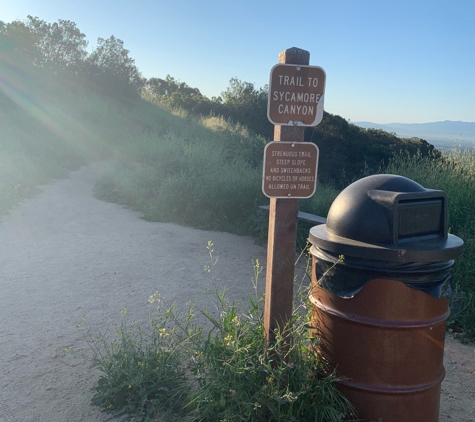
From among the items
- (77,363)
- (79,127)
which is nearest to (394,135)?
(79,127)

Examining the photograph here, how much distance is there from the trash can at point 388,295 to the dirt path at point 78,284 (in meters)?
1.00

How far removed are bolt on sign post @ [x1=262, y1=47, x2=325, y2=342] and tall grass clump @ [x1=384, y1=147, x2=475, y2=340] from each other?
2823 millimetres

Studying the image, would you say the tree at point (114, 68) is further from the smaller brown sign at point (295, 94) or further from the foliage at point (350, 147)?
the smaller brown sign at point (295, 94)

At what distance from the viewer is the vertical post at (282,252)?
2.67m

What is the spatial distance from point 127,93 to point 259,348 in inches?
990

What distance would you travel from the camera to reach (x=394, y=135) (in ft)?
62.6

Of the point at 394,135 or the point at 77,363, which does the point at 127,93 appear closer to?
the point at 394,135

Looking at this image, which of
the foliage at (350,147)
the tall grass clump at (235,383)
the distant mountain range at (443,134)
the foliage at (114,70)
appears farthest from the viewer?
the foliage at (114,70)

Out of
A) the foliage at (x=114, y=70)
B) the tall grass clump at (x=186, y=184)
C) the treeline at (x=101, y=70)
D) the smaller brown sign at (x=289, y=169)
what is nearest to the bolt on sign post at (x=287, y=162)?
the smaller brown sign at (x=289, y=169)

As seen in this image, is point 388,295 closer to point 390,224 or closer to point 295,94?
point 390,224

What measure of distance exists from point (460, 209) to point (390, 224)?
14.6 ft

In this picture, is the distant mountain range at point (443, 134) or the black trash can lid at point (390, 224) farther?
the distant mountain range at point (443, 134)

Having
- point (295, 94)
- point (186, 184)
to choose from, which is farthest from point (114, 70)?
point (295, 94)

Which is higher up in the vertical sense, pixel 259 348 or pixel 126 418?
pixel 259 348
